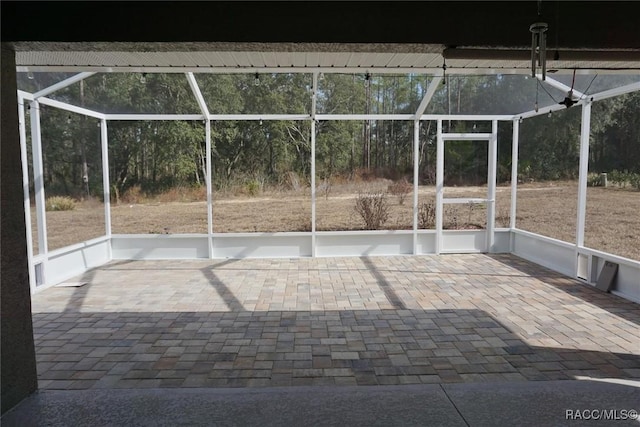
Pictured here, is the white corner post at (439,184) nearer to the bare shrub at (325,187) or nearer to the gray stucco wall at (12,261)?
the bare shrub at (325,187)

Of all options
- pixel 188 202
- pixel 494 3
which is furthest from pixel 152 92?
pixel 494 3

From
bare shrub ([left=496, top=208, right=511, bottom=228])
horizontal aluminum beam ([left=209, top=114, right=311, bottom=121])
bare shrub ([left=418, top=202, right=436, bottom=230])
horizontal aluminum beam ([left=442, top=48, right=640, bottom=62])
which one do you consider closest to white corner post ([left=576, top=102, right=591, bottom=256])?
bare shrub ([left=496, top=208, right=511, bottom=228])

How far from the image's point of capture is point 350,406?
2.46 meters

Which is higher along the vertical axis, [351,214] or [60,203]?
[60,203]

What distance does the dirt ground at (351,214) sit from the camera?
692cm

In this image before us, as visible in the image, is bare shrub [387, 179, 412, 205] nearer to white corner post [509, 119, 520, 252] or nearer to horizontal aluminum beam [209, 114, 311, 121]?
white corner post [509, 119, 520, 252]

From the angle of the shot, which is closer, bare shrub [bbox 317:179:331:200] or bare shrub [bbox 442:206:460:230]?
bare shrub [bbox 442:206:460:230]

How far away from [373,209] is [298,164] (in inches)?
69.6

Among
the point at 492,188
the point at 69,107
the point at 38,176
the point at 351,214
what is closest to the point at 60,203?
the point at 38,176

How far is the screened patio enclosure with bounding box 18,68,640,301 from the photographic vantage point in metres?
5.77

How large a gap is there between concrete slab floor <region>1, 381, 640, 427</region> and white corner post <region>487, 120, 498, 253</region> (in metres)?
5.12

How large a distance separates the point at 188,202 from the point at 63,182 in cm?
238

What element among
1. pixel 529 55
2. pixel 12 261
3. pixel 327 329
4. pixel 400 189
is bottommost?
pixel 327 329

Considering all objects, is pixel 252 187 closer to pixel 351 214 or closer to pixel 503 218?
pixel 351 214
